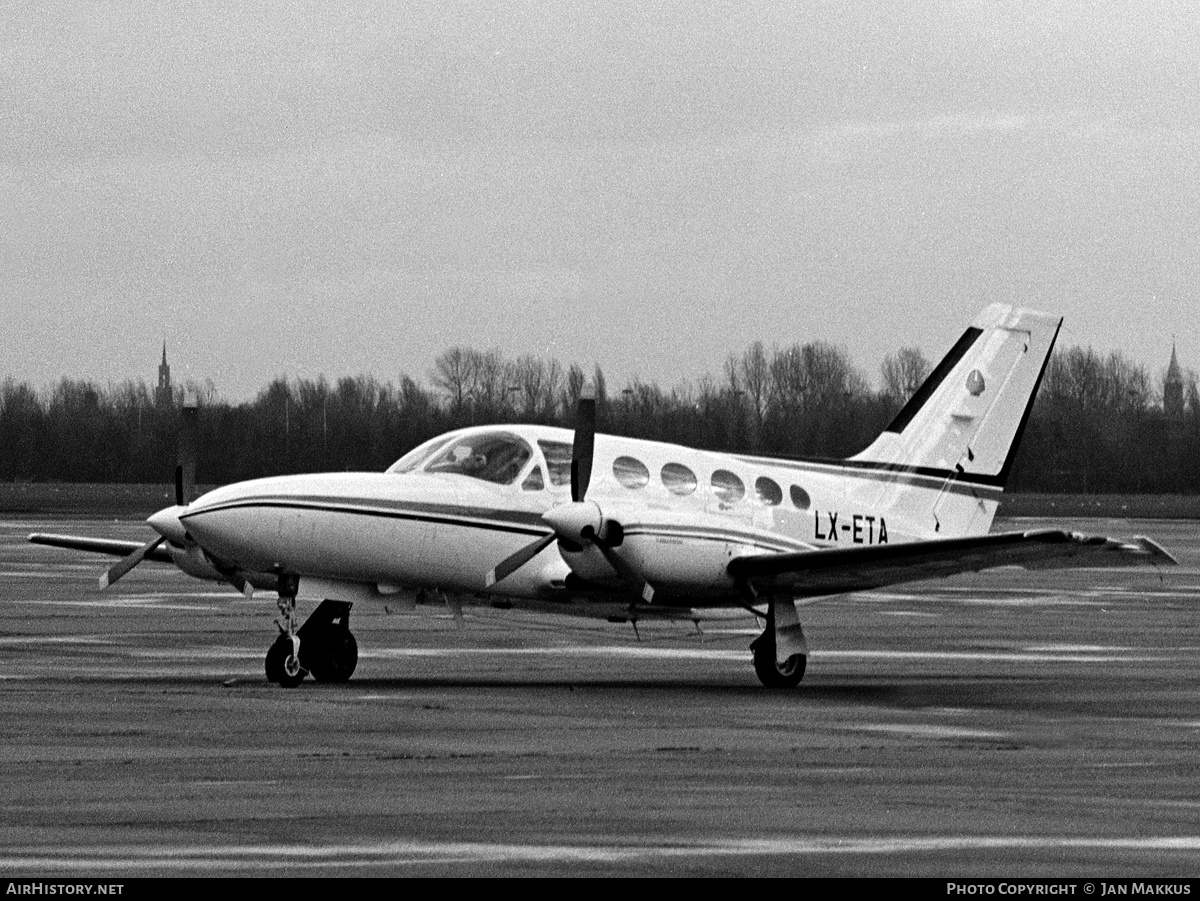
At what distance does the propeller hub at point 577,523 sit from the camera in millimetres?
22016

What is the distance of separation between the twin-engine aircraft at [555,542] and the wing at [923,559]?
0.10 feet

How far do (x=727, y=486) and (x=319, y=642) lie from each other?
4718 millimetres

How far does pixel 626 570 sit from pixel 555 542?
914 millimetres

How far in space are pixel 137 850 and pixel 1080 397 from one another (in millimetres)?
141702

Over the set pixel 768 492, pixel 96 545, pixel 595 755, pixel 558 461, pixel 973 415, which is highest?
pixel 973 415

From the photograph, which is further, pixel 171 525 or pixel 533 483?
pixel 533 483

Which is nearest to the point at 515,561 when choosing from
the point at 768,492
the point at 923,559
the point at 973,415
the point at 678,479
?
the point at 678,479

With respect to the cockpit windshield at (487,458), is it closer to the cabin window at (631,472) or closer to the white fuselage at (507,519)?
the white fuselage at (507,519)

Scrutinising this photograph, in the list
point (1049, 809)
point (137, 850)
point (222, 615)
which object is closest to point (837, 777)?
point (1049, 809)

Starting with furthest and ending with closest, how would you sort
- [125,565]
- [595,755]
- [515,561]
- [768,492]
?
1. [768,492]
2. [125,565]
3. [515,561]
4. [595,755]

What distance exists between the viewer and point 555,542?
22.9 meters

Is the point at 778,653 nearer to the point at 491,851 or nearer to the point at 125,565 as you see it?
the point at 125,565

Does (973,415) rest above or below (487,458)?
above

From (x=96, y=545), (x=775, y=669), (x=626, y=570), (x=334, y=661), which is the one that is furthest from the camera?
(x=96, y=545)
